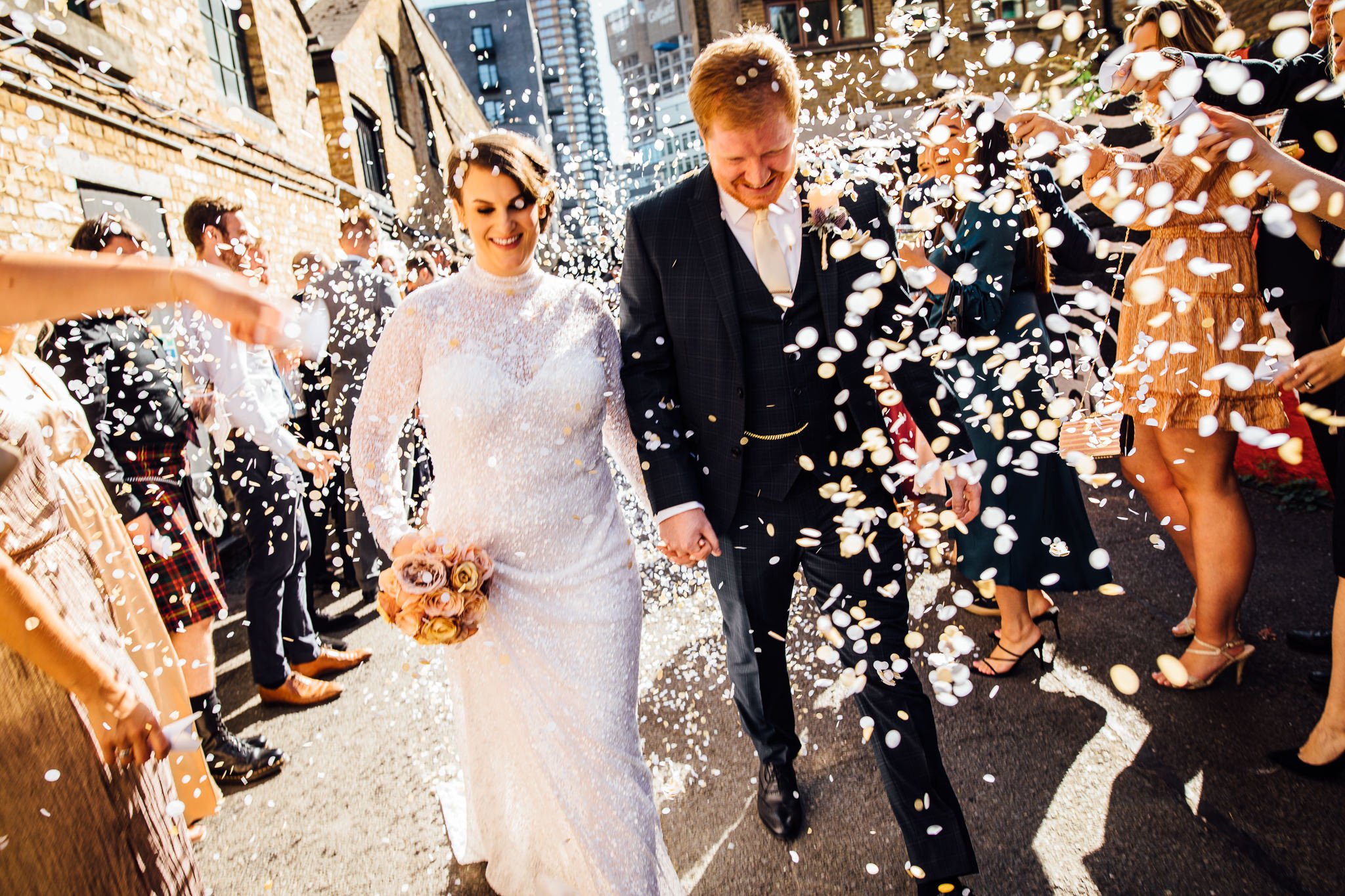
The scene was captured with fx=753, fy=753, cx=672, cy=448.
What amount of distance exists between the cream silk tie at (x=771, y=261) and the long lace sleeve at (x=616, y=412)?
54cm

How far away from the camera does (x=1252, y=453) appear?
16.4 feet

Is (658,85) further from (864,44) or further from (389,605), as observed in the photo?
(864,44)

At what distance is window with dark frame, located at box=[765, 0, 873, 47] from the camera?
15.3 m

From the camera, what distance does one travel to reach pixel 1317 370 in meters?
2.31

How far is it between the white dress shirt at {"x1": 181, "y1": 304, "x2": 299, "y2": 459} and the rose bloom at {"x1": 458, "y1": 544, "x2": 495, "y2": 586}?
2149mm

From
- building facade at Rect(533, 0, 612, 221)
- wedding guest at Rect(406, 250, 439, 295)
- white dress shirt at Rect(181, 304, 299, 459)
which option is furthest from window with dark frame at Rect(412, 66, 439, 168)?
building facade at Rect(533, 0, 612, 221)

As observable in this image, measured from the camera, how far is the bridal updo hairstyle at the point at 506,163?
2.23 meters

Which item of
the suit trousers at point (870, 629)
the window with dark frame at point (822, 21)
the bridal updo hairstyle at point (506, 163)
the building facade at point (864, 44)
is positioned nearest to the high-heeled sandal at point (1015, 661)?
the suit trousers at point (870, 629)

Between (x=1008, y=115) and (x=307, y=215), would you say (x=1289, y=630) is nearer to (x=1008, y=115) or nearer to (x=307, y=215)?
(x=1008, y=115)

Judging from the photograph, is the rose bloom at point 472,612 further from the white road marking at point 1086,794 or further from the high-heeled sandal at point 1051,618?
the high-heeled sandal at point 1051,618

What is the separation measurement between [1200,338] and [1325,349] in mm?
507

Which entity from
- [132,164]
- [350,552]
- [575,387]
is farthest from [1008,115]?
[132,164]

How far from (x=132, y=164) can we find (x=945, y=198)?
6.42 meters

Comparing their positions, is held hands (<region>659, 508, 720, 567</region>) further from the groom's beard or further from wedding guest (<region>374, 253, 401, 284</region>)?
wedding guest (<region>374, 253, 401, 284</region>)
